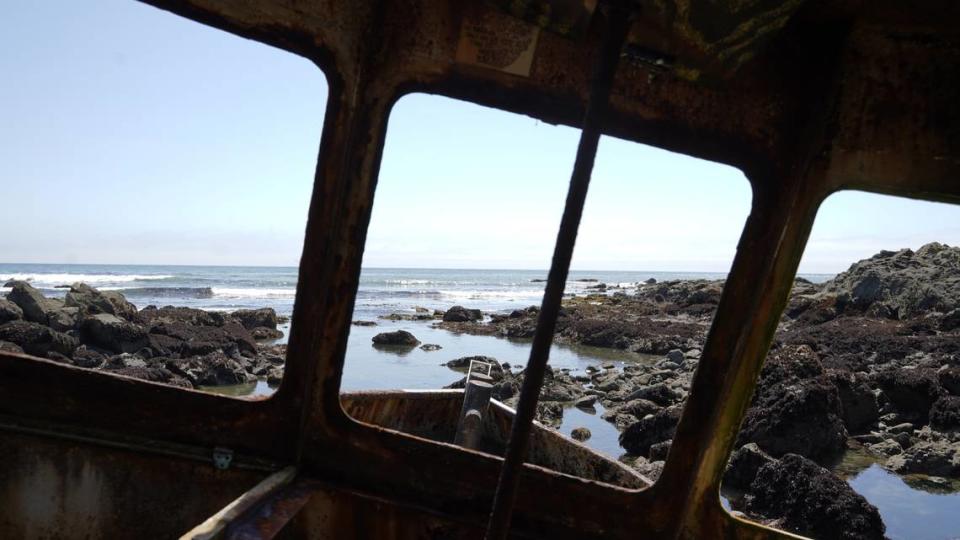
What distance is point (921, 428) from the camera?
8930 millimetres

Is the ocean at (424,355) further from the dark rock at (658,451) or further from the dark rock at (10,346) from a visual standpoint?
the dark rock at (10,346)

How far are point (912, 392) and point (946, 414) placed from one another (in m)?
0.93

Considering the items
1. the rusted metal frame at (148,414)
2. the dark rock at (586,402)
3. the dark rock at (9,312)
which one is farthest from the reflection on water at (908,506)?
the dark rock at (9,312)

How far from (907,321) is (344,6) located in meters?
18.8

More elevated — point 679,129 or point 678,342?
point 679,129

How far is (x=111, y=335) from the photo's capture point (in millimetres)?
12469

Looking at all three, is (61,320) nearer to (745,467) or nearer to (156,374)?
(156,374)

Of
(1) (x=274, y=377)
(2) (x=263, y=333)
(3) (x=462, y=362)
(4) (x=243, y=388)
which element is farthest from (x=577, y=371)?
(2) (x=263, y=333)

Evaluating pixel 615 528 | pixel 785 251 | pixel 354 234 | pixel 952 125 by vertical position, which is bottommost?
pixel 615 528

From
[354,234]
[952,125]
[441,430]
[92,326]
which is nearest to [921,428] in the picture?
[441,430]

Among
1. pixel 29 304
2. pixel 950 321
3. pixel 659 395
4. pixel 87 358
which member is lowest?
pixel 87 358

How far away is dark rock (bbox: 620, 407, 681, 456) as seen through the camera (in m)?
7.78

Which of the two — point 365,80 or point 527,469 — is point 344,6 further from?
point 527,469

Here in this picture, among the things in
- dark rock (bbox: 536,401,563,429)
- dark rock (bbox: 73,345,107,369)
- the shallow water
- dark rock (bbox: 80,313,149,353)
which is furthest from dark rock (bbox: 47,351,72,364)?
dark rock (bbox: 536,401,563,429)
